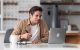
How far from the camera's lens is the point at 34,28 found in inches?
150

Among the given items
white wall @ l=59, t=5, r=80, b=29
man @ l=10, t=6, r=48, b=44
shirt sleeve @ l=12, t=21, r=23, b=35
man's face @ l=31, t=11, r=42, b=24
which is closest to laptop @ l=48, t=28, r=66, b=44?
man @ l=10, t=6, r=48, b=44

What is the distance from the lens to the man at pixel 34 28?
367 cm

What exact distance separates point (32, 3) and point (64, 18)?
796 mm

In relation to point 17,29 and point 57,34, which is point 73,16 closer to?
point 17,29

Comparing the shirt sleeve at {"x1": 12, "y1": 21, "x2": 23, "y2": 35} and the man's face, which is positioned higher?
the man's face

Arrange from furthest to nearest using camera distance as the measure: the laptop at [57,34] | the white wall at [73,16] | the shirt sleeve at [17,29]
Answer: the white wall at [73,16]
the shirt sleeve at [17,29]
the laptop at [57,34]

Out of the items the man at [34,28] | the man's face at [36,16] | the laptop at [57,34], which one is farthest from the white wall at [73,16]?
the laptop at [57,34]

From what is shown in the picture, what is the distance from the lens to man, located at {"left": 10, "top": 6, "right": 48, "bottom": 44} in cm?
367

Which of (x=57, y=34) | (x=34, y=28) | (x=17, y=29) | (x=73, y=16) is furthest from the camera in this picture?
(x=73, y=16)

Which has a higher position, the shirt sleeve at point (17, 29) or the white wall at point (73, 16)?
the white wall at point (73, 16)

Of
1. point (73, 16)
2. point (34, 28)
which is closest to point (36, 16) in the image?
point (34, 28)

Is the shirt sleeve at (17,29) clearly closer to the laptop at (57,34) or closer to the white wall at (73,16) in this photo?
the laptop at (57,34)

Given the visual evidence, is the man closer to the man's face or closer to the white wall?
the man's face

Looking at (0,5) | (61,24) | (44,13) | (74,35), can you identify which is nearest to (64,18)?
(61,24)
